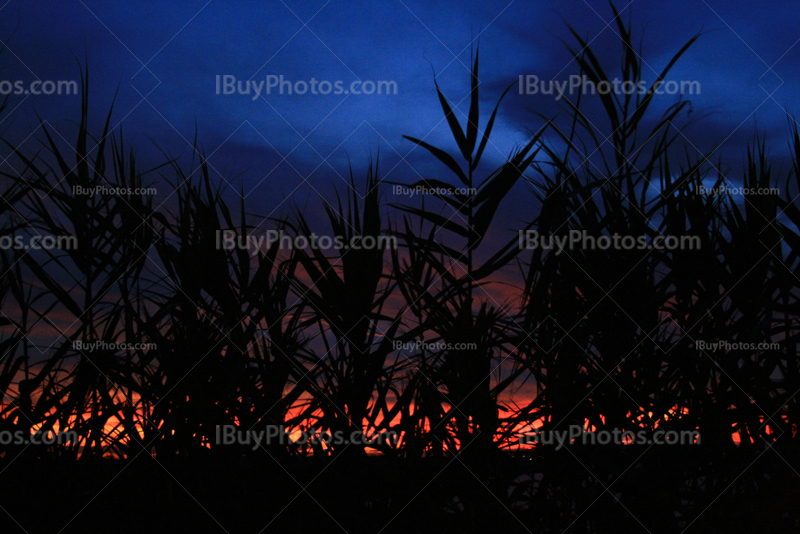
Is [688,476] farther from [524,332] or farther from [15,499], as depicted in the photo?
[15,499]

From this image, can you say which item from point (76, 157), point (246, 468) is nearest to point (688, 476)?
point (246, 468)
